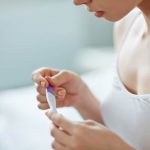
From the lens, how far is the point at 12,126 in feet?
3.37

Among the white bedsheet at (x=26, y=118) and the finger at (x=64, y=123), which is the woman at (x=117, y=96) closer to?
the finger at (x=64, y=123)

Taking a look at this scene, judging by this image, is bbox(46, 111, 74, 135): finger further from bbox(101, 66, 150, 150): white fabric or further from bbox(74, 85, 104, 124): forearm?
bbox(74, 85, 104, 124): forearm

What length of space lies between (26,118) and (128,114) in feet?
1.22

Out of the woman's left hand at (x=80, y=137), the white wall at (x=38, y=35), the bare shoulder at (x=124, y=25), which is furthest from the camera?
the white wall at (x=38, y=35)

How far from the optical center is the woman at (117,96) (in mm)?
641

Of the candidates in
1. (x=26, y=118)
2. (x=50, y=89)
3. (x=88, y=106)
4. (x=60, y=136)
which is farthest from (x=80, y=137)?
(x=26, y=118)

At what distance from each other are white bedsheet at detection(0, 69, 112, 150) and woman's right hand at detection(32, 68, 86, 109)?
14 centimetres

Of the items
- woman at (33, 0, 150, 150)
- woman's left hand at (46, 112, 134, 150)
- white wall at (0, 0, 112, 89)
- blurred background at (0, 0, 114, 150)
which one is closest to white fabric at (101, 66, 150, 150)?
woman at (33, 0, 150, 150)

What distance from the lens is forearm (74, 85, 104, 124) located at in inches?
36.6

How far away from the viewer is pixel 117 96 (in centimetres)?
84

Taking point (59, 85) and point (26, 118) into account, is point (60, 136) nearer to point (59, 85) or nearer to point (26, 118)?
point (59, 85)

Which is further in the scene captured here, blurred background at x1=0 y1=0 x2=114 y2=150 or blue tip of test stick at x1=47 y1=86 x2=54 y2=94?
Result: blurred background at x1=0 y1=0 x2=114 y2=150

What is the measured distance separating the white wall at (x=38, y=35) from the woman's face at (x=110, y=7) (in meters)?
0.93

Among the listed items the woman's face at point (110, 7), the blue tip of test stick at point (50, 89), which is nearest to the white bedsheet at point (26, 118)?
the blue tip of test stick at point (50, 89)
